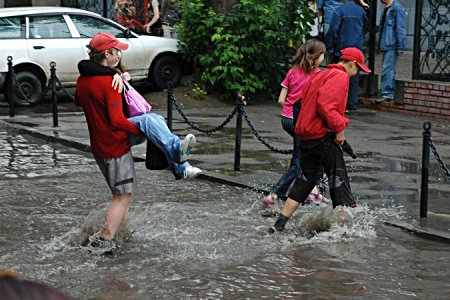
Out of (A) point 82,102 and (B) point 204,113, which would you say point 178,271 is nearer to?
(A) point 82,102

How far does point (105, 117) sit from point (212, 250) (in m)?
1.35

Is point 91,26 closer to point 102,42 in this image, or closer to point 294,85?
point 294,85

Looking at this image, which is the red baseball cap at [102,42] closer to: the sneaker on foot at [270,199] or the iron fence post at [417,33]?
the sneaker on foot at [270,199]

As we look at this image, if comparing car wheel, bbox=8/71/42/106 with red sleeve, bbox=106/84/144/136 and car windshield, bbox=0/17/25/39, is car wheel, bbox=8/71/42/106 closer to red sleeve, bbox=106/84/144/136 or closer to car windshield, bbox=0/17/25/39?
car windshield, bbox=0/17/25/39

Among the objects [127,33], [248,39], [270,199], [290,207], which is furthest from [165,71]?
[290,207]

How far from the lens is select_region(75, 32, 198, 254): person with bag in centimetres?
663

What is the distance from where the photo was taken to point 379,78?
59.0 ft

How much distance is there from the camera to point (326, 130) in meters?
7.23

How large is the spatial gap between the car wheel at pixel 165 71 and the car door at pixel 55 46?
65.8 inches

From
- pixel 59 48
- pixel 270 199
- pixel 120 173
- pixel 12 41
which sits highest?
pixel 12 41

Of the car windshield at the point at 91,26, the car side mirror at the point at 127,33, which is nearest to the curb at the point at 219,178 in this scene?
the car windshield at the point at 91,26

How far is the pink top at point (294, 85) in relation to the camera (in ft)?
26.8

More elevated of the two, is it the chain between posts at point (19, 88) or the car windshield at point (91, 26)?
the car windshield at point (91, 26)

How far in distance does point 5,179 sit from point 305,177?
4426 millimetres
